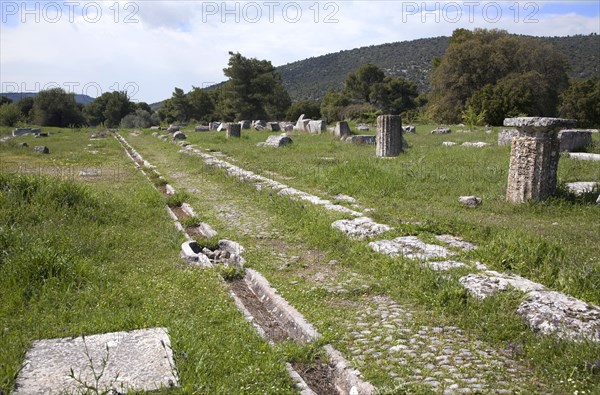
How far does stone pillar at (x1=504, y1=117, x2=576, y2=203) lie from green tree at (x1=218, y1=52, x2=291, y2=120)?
1631 inches

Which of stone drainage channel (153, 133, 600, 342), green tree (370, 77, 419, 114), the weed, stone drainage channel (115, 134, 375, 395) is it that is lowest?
stone drainage channel (115, 134, 375, 395)

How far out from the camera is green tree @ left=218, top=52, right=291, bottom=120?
48500 mm

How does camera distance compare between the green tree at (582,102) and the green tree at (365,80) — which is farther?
the green tree at (365,80)

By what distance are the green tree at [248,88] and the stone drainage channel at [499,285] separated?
42.2 meters

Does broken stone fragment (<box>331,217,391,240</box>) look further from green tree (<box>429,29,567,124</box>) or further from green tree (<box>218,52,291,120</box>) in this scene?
green tree (<box>218,52,291,120</box>)

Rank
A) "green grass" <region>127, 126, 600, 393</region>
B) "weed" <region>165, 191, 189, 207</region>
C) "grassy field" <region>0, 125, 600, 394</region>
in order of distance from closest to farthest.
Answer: "grassy field" <region>0, 125, 600, 394</region>, "green grass" <region>127, 126, 600, 393</region>, "weed" <region>165, 191, 189, 207</region>

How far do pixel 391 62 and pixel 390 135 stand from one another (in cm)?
6962

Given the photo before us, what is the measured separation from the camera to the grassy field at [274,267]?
3.48 m

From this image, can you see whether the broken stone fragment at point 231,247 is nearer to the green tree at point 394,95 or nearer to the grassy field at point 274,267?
the grassy field at point 274,267

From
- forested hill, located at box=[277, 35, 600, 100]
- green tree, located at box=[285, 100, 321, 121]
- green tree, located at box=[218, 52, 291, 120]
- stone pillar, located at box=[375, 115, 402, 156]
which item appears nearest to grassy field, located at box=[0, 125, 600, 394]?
stone pillar, located at box=[375, 115, 402, 156]

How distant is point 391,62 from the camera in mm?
80625

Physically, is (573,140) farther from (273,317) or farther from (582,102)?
(582,102)

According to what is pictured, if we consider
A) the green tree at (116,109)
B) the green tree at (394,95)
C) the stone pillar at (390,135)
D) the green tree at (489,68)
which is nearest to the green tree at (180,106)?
the green tree at (116,109)

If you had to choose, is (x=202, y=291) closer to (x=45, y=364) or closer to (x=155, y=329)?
(x=155, y=329)
